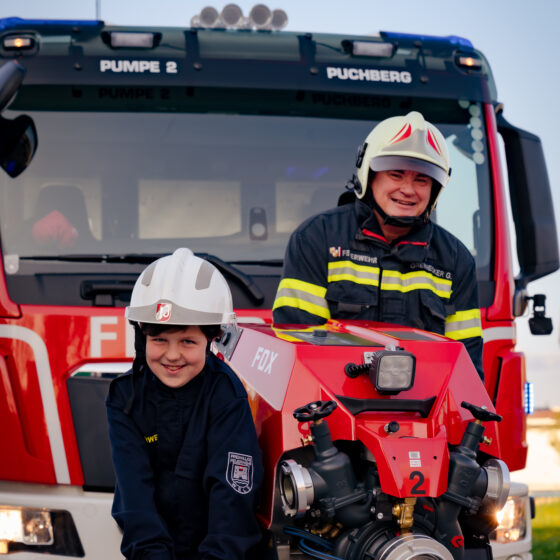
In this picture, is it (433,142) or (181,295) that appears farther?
(433,142)

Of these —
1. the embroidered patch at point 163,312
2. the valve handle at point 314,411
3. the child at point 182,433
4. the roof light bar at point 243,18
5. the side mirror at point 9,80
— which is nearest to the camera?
the valve handle at point 314,411

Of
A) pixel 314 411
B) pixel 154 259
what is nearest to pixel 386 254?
pixel 314 411

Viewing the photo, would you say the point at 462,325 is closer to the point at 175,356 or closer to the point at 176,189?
the point at 175,356

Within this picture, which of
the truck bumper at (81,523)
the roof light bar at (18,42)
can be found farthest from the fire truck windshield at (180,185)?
the truck bumper at (81,523)

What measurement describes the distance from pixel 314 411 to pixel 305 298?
3.13 feet

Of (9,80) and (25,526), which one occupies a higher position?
(9,80)

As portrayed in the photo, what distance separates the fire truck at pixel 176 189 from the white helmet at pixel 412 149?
1.24m

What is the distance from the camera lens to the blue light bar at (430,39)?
493cm

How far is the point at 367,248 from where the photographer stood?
10.7 feet

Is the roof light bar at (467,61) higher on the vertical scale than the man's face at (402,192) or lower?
higher

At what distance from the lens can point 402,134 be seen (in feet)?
10.5

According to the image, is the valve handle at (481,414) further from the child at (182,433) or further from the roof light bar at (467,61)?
the roof light bar at (467,61)

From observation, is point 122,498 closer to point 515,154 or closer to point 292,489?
point 292,489

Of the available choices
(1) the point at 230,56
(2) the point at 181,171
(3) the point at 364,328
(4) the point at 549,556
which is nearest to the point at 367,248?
(3) the point at 364,328
